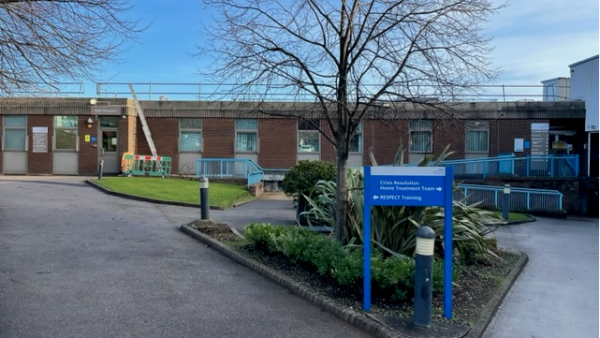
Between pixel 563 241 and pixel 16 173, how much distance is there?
23916 millimetres

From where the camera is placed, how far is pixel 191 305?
5.82 meters

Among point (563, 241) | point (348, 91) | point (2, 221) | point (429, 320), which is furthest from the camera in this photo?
point (563, 241)

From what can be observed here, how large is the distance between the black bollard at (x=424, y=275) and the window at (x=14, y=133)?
2450 cm

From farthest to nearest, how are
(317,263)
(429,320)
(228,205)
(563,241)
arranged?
(228,205)
(563,241)
(317,263)
(429,320)

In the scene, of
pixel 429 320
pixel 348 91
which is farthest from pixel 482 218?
pixel 429 320

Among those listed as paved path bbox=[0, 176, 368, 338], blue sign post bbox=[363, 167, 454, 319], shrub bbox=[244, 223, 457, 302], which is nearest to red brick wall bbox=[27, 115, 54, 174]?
paved path bbox=[0, 176, 368, 338]

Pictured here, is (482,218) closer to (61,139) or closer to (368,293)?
(368,293)

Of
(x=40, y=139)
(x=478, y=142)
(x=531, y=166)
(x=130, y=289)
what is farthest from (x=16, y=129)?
(x=531, y=166)

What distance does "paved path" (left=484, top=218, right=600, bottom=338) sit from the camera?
5648 mm

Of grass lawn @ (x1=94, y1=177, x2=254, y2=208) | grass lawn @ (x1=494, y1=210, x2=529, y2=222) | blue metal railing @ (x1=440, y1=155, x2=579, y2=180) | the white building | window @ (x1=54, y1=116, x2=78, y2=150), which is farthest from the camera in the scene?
window @ (x1=54, y1=116, x2=78, y2=150)

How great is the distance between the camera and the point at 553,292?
7.31 meters

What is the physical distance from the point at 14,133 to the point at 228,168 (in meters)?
10.8

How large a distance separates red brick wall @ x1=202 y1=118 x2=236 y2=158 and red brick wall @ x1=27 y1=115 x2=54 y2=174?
7.45m

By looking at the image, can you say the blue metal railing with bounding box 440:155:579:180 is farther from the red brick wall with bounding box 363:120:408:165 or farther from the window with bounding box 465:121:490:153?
the red brick wall with bounding box 363:120:408:165
